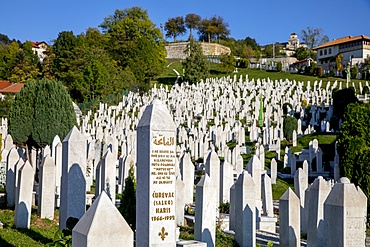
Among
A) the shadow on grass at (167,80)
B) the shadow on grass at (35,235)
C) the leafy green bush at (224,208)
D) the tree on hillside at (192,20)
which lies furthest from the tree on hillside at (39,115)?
the tree on hillside at (192,20)

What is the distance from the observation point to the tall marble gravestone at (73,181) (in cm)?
1148

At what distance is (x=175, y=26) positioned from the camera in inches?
5217

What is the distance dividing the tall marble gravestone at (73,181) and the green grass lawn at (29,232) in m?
0.55

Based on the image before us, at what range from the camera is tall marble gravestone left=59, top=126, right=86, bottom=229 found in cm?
1148

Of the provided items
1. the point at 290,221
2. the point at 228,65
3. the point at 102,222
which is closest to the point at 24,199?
the point at 290,221

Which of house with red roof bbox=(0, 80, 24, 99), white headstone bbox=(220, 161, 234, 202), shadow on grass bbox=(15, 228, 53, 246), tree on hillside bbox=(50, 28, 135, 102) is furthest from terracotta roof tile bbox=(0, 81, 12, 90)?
shadow on grass bbox=(15, 228, 53, 246)

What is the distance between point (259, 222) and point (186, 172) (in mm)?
3898

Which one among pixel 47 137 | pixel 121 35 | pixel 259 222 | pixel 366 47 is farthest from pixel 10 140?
pixel 366 47

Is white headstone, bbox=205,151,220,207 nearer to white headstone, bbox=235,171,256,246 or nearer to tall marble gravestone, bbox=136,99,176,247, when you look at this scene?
white headstone, bbox=235,171,256,246

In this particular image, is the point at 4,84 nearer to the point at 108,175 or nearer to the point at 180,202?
the point at 108,175

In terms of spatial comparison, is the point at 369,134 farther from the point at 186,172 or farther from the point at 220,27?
the point at 220,27

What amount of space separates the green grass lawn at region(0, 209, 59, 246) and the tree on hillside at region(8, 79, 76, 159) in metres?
9.32

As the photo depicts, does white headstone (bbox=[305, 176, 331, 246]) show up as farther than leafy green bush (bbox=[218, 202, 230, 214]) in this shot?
No

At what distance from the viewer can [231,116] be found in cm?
4578
